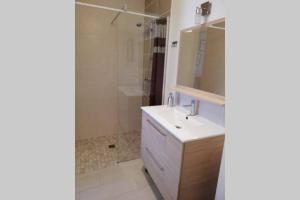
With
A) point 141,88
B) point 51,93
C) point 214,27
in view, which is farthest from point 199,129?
point 141,88

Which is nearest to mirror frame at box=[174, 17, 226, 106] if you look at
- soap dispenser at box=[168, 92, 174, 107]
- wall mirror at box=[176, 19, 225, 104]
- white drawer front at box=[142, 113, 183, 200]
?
wall mirror at box=[176, 19, 225, 104]

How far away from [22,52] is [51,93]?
0.10 metres

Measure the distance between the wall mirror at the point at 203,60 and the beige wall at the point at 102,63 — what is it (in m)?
0.93

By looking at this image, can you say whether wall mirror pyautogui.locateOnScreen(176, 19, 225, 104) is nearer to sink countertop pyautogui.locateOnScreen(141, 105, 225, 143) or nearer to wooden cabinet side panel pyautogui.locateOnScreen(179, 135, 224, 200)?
sink countertop pyautogui.locateOnScreen(141, 105, 225, 143)

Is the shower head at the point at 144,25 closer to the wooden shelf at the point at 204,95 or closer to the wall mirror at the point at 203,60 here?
the wall mirror at the point at 203,60

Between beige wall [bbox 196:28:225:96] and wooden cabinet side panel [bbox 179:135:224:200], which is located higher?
beige wall [bbox 196:28:225:96]

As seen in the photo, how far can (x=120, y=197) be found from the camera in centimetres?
171

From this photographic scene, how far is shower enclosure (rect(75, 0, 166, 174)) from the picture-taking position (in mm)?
2434

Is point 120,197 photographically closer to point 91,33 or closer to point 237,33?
point 237,33

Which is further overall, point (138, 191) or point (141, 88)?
point (141, 88)

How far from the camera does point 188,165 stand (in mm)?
1287

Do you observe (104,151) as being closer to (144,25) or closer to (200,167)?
(200,167)

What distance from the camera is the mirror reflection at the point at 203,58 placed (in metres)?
1.41

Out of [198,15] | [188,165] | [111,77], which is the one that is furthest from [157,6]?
[188,165]
